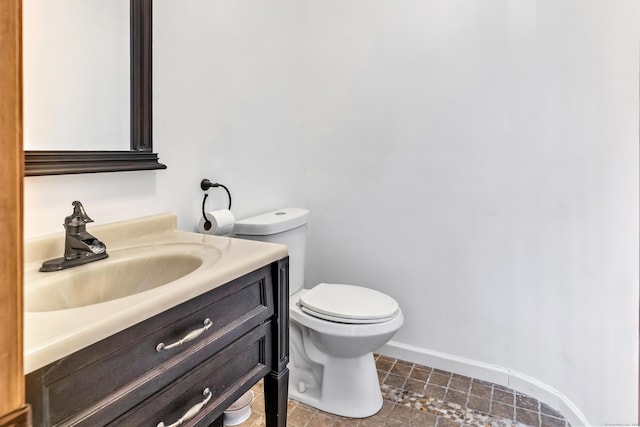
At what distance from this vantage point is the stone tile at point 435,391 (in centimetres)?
181

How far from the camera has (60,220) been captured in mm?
1066

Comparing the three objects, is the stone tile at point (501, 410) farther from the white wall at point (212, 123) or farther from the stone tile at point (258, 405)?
the white wall at point (212, 123)

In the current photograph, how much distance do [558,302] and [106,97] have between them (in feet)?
6.23

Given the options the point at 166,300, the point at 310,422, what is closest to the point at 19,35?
the point at 166,300

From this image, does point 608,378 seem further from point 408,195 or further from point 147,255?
point 147,255

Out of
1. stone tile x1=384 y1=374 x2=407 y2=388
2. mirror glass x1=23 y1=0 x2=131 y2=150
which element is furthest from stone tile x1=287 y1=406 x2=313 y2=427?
mirror glass x1=23 y1=0 x2=131 y2=150

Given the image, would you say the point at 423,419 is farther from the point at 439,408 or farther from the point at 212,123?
the point at 212,123

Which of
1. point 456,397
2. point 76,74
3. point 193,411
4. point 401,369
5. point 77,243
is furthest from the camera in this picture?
point 401,369

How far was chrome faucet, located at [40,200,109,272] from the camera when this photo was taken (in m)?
0.98

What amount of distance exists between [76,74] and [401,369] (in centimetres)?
186

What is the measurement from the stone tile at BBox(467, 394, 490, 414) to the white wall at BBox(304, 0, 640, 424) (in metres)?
0.22

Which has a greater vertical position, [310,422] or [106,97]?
[106,97]

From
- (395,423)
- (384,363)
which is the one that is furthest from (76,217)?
(384,363)

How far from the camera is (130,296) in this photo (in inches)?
29.9
